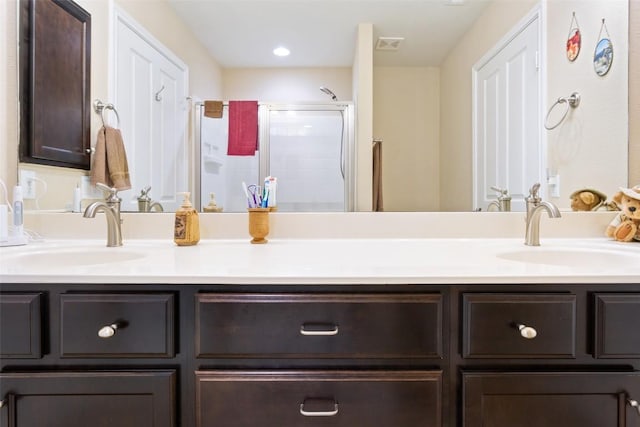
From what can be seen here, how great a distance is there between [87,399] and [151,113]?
992 mm

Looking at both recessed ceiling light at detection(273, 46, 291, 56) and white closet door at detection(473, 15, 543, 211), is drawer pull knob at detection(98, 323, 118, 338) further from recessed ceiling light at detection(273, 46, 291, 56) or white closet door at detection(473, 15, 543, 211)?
white closet door at detection(473, 15, 543, 211)

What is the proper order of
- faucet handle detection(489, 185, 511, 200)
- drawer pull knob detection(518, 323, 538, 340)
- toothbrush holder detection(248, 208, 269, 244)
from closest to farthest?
drawer pull knob detection(518, 323, 538, 340) < toothbrush holder detection(248, 208, 269, 244) < faucet handle detection(489, 185, 511, 200)

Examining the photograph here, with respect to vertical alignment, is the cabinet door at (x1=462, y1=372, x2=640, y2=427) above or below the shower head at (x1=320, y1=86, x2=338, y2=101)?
below

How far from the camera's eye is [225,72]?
1.24 m

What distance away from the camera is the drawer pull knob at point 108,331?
2.15ft

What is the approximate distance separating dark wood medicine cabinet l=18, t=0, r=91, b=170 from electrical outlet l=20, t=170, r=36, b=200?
5cm

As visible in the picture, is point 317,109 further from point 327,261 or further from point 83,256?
point 83,256

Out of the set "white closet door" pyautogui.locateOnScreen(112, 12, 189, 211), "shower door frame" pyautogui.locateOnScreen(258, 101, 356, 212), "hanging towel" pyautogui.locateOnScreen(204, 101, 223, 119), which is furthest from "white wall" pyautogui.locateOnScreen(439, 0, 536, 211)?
"white closet door" pyautogui.locateOnScreen(112, 12, 189, 211)

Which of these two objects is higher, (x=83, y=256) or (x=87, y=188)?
(x=87, y=188)

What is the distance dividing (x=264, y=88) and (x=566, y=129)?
1.19 metres

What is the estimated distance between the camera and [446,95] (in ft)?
4.15

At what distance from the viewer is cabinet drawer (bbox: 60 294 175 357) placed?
2.23 ft

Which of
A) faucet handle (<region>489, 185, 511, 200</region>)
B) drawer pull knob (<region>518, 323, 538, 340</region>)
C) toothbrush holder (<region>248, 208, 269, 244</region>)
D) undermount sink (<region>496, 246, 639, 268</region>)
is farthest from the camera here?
faucet handle (<region>489, 185, 511, 200</region>)

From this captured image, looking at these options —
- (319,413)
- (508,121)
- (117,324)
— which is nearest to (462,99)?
(508,121)
